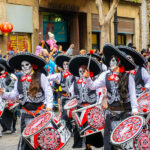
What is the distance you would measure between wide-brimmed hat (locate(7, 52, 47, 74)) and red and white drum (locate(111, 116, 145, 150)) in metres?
1.73

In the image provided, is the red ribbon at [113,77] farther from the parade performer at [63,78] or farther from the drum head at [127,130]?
the parade performer at [63,78]

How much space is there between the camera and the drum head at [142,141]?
4.95 metres

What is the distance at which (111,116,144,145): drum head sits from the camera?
4.99 m

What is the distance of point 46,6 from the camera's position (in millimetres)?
21922

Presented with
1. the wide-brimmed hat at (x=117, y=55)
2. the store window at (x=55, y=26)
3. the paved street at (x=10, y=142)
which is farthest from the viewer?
the store window at (x=55, y=26)

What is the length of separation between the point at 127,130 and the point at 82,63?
2.57 metres

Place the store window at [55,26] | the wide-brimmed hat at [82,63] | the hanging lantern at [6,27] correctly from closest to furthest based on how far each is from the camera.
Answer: the wide-brimmed hat at [82,63], the hanging lantern at [6,27], the store window at [55,26]

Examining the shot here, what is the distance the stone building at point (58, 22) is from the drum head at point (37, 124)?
45.8 feet

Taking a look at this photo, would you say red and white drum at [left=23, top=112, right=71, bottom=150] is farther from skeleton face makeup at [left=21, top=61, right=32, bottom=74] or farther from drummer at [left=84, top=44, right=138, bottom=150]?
skeleton face makeup at [left=21, top=61, right=32, bottom=74]

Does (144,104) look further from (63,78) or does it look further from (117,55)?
(63,78)

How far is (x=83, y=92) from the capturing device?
787 cm

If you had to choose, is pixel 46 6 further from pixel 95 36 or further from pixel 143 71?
pixel 143 71

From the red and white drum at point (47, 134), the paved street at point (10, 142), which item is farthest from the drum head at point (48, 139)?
the paved street at point (10, 142)

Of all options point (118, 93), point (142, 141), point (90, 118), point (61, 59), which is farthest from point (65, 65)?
point (142, 141)
